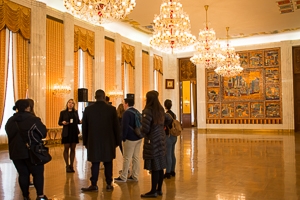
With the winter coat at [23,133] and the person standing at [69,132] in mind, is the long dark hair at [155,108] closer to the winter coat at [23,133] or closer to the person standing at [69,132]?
the winter coat at [23,133]

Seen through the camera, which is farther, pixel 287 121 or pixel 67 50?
pixel 287 121

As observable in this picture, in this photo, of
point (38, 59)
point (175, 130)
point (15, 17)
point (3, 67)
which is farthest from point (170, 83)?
point (175, 130)

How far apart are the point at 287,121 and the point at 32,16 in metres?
17.1

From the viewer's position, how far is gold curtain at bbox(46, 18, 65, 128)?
1394cm

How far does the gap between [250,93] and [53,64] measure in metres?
14.3

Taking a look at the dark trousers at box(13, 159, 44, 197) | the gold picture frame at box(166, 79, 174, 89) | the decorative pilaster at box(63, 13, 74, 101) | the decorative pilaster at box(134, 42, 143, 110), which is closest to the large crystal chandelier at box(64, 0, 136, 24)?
the dark trousers at box(13, 159, 44, 197)

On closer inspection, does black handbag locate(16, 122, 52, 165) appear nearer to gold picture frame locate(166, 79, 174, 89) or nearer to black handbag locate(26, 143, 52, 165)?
black handbag locate(26, 143, 52, 165)

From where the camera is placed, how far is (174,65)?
25.1 m

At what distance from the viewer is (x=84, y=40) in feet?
53.4

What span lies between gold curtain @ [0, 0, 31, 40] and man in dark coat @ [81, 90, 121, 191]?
8456 mm

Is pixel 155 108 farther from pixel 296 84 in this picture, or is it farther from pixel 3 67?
pixel 296 84

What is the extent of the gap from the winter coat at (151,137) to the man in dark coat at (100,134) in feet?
2.33

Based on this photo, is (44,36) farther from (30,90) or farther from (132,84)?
(132,84)

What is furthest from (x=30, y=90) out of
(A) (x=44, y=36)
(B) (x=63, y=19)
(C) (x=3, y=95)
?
(B) (x=63, y=19)
